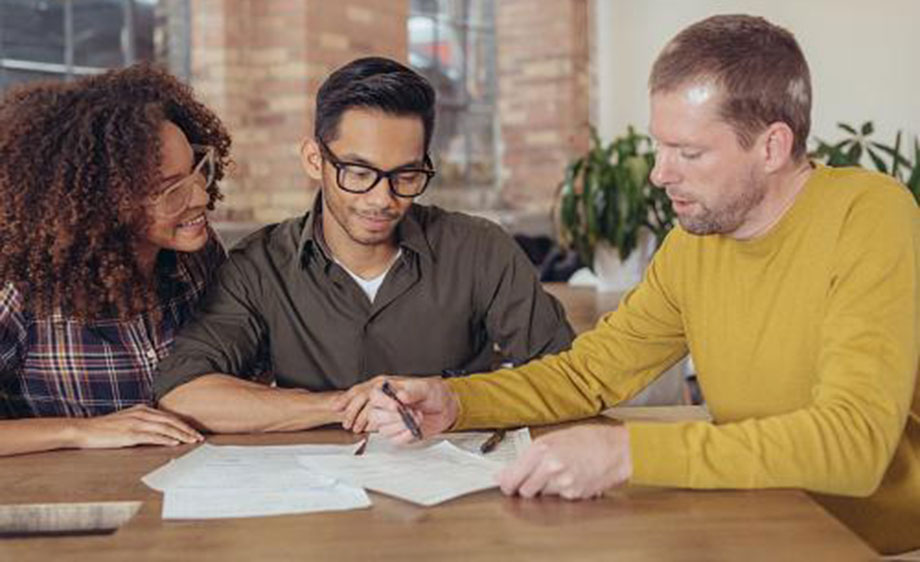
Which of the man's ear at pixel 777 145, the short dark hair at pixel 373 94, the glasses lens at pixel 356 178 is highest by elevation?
the short dark hair at pixel 373 94

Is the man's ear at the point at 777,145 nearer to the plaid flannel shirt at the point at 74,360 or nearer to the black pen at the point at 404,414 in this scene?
the black pen at the point at 404,414

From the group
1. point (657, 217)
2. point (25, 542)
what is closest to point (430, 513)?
point (25, 542)

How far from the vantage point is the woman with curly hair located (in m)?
1.97

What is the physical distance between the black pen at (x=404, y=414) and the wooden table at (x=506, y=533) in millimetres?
269

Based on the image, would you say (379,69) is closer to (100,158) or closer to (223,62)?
(100,158)

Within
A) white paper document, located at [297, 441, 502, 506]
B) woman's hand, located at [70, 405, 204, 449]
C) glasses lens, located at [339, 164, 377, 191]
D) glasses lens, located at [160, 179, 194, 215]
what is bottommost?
woman's hand, located at [70, 405, 204, 449]

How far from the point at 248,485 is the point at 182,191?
2.54 ft

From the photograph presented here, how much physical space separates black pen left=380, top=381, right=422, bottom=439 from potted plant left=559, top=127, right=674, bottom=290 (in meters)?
2.55

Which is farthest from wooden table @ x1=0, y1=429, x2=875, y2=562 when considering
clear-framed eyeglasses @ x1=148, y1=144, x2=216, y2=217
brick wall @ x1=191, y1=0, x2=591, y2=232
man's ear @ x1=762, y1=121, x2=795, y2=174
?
brick wall @ x1=191, y1=0, x2=591, y2=232

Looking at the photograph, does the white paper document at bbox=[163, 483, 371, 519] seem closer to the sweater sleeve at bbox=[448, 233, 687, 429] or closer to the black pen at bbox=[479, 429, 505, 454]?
the black pen at bbox=[479, 429, 505, 454]

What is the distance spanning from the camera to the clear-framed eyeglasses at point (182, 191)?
2049 mm

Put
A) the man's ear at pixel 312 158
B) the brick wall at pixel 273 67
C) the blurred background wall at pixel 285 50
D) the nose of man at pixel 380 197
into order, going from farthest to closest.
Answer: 1. the brick wall at pixel 273 67
2. the blurred background wall at pixel 285 50
3. the man's ear at pixel 312 158
4. the nose of man at pixel 380 197

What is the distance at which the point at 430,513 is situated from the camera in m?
1.34

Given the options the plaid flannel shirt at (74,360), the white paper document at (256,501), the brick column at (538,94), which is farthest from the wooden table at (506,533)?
the brick column at (538,94)
